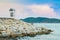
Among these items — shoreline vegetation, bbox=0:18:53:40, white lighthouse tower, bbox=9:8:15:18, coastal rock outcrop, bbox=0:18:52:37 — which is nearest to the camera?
shoreline vegetation, bbox=0:18:53:40

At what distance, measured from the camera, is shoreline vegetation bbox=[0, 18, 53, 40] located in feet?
147

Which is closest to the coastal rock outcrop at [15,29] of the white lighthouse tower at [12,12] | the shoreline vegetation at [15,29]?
the shoreline vegetation at [15,29]

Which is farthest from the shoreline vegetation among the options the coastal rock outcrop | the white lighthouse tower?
the white lighthouse tower

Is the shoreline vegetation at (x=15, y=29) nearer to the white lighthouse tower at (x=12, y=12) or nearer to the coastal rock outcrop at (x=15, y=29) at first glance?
the coastal rock outcrop at (x=15, y=29)

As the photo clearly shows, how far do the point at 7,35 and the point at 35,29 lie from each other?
6.44 meters

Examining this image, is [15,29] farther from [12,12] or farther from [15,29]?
[12,12]

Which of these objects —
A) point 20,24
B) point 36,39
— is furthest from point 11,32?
point 36,39

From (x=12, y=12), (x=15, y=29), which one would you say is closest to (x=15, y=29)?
(x=15, y=29)

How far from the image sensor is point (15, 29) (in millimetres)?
46656

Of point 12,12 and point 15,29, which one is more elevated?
point 12,12

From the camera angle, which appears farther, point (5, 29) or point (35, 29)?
point (35, 29)

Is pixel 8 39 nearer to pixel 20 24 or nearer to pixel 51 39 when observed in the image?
pixel 20 24

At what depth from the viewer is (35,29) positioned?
50.0 m

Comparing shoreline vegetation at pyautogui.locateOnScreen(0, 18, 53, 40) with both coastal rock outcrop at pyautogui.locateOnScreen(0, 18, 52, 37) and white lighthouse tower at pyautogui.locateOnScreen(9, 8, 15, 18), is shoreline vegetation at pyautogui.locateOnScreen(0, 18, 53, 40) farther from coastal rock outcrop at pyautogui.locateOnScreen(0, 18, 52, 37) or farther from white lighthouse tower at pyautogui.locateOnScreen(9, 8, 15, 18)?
white lighthouse tower at pyautogui.locateOnScreen(9, 8, 15, 18)
